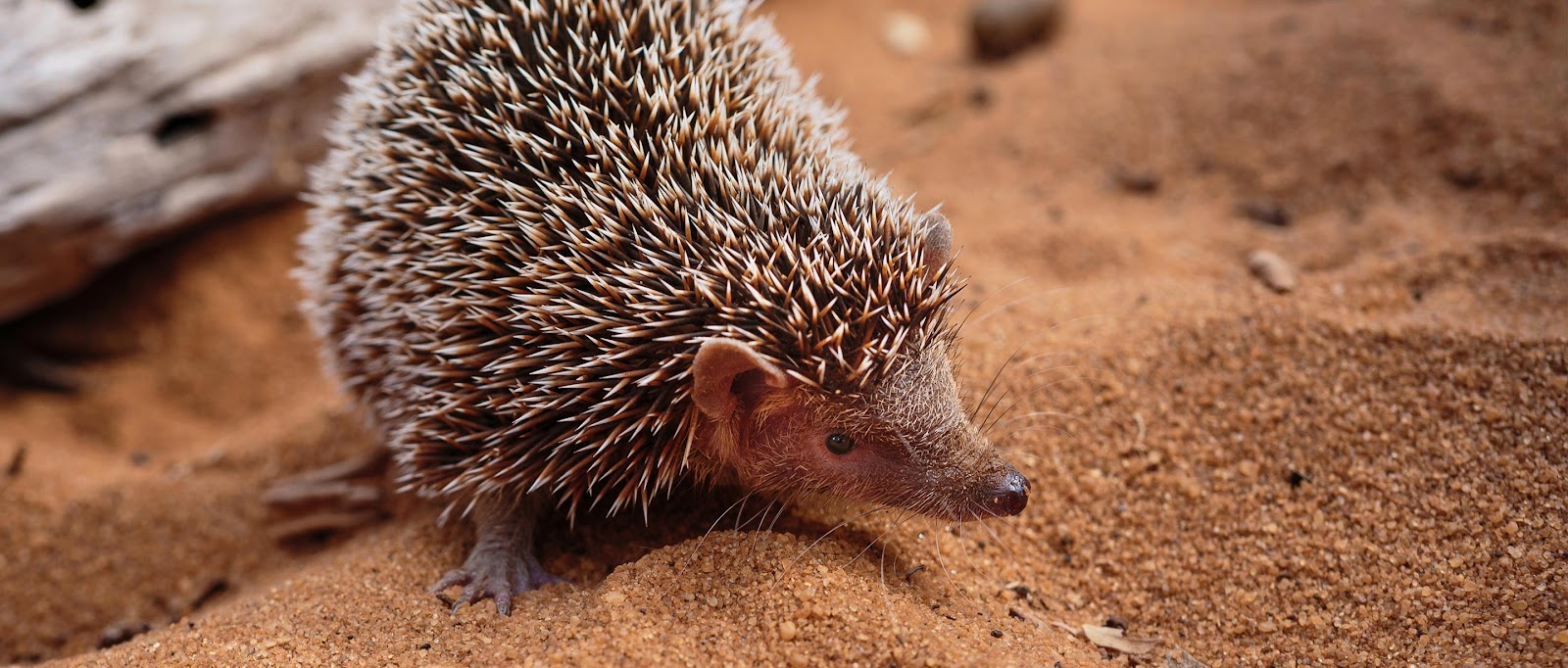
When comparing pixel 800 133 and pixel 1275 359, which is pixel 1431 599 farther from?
pixel 800 133

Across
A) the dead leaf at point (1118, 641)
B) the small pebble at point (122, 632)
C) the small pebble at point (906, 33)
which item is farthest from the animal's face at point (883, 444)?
the small pebble at point (906, 33)

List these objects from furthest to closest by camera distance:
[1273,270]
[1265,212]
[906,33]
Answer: [906,33] < [1265,212] < [1273,270]

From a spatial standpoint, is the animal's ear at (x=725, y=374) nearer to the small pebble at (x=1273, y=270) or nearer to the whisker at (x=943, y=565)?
the whisker at (x=943, y=565)

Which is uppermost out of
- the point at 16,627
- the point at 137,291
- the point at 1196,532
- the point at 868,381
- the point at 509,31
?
the point at 509,31

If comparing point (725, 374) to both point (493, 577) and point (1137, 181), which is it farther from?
point (1137, 181)

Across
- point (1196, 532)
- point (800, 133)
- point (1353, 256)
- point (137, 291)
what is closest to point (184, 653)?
point (800, 133)

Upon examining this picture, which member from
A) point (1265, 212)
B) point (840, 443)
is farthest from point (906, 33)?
point (840, 443)

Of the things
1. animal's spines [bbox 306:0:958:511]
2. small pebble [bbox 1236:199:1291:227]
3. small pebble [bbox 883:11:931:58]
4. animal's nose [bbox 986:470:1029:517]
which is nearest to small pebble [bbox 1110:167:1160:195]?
small pebble [bbox 1236:199:1291:227]
